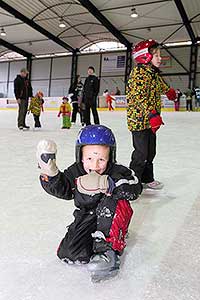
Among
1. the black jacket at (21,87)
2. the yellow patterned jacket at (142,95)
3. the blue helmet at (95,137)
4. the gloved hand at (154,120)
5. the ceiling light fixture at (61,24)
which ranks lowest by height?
the blue helmet at (95,137)

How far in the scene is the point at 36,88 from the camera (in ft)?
77.1

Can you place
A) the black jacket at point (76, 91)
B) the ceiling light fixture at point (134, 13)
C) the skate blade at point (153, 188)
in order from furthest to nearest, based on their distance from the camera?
the ceiling light fixture at point (134, 13) < the black jacket at point (76, 91) < the skate blade at point (153, 188)

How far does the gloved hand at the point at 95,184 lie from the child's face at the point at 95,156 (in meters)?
0.03

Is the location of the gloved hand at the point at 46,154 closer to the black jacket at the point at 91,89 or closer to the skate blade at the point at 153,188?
the skate blade at the point at 153,188

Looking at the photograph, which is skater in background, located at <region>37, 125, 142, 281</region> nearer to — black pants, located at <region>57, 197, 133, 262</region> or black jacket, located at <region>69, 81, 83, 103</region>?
black pants, located at <region>57, 197, 133, 262</region>

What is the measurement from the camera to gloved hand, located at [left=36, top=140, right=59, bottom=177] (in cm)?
109

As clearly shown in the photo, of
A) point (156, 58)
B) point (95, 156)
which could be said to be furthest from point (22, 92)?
point (95, 156)

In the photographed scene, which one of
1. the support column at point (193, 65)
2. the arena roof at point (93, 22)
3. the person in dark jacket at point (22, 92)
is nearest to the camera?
the person in dark jacket at point (22, 92)

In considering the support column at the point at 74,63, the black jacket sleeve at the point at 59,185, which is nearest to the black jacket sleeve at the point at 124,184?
the black jacket sleeve at the point at 59,185

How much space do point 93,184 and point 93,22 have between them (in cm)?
1753

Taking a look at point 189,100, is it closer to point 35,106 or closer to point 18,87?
point 35,106

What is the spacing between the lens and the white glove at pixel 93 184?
1.20 metres

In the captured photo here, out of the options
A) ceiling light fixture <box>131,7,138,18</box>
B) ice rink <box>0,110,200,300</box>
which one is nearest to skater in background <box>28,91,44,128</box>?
ice rink <box>0,110,200,300</box>

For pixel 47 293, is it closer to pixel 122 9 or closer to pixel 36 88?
pixel 122 9
